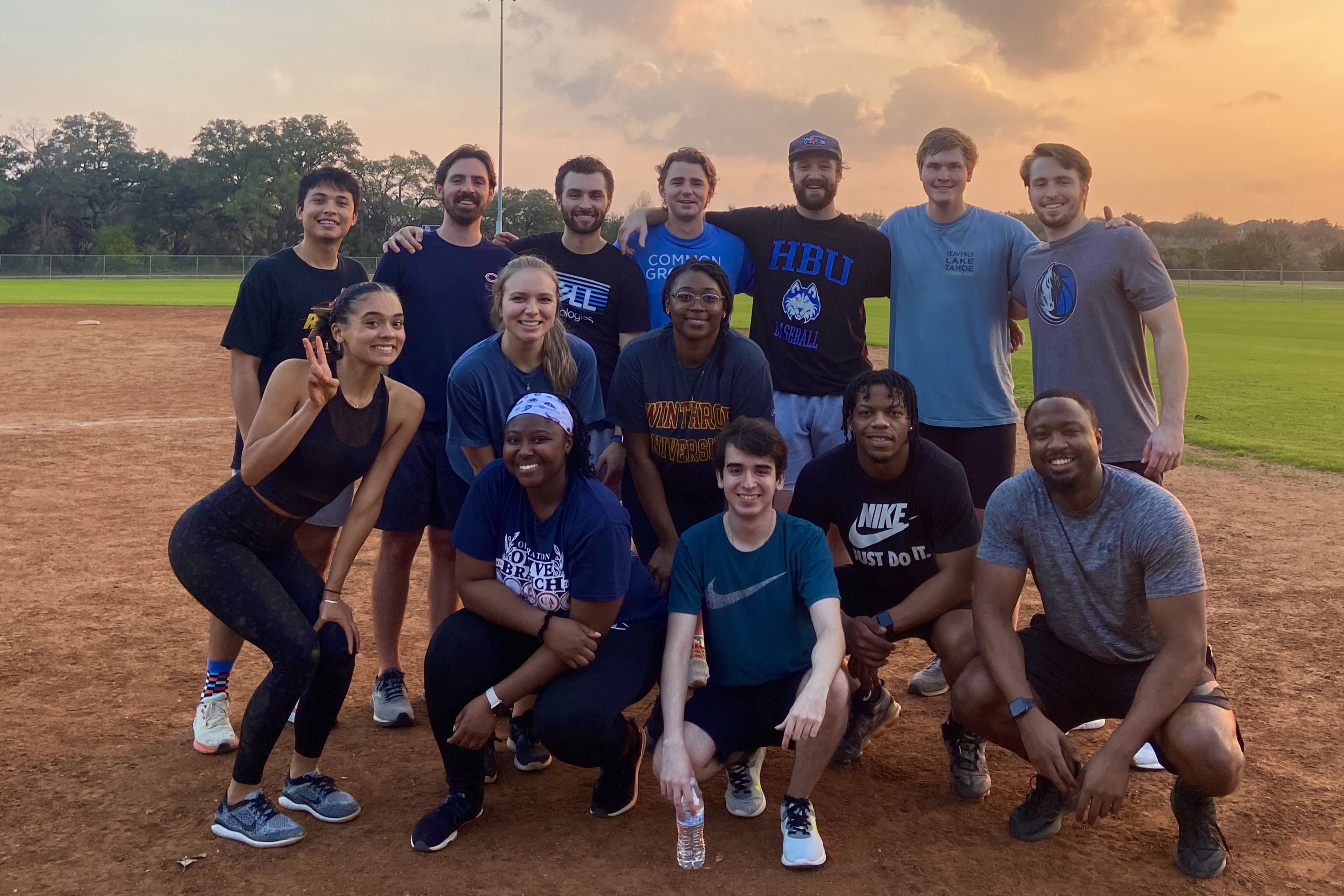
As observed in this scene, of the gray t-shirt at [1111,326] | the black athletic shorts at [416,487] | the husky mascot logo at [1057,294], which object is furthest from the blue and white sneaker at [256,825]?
the husky mascot logo at [1057,294]

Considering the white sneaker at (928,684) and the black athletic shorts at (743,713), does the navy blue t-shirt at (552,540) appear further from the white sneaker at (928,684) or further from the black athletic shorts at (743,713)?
the white sneaker at (928,684)

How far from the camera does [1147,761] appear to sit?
4.56 m

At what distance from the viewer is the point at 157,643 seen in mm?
5949

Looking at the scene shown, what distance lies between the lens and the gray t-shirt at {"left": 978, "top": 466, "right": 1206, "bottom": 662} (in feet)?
12.1

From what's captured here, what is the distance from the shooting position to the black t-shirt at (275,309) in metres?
4.84

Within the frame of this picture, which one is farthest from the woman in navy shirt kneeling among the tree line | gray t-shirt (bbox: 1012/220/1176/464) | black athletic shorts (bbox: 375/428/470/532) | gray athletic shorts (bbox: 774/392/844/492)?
the tree line

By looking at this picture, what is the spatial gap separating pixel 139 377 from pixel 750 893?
1696 cm

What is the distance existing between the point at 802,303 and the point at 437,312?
1856mm

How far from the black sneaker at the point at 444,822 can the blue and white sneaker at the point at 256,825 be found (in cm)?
44

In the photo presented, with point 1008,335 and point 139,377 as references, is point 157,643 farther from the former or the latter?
point 139,377

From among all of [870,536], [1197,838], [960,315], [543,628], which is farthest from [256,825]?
[960,315]

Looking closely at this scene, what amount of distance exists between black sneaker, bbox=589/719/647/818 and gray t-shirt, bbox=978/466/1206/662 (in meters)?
1.53

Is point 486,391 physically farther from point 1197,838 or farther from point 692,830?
point 1197,838

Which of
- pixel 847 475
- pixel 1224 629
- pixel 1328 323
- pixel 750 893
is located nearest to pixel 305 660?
pixel 750 893
